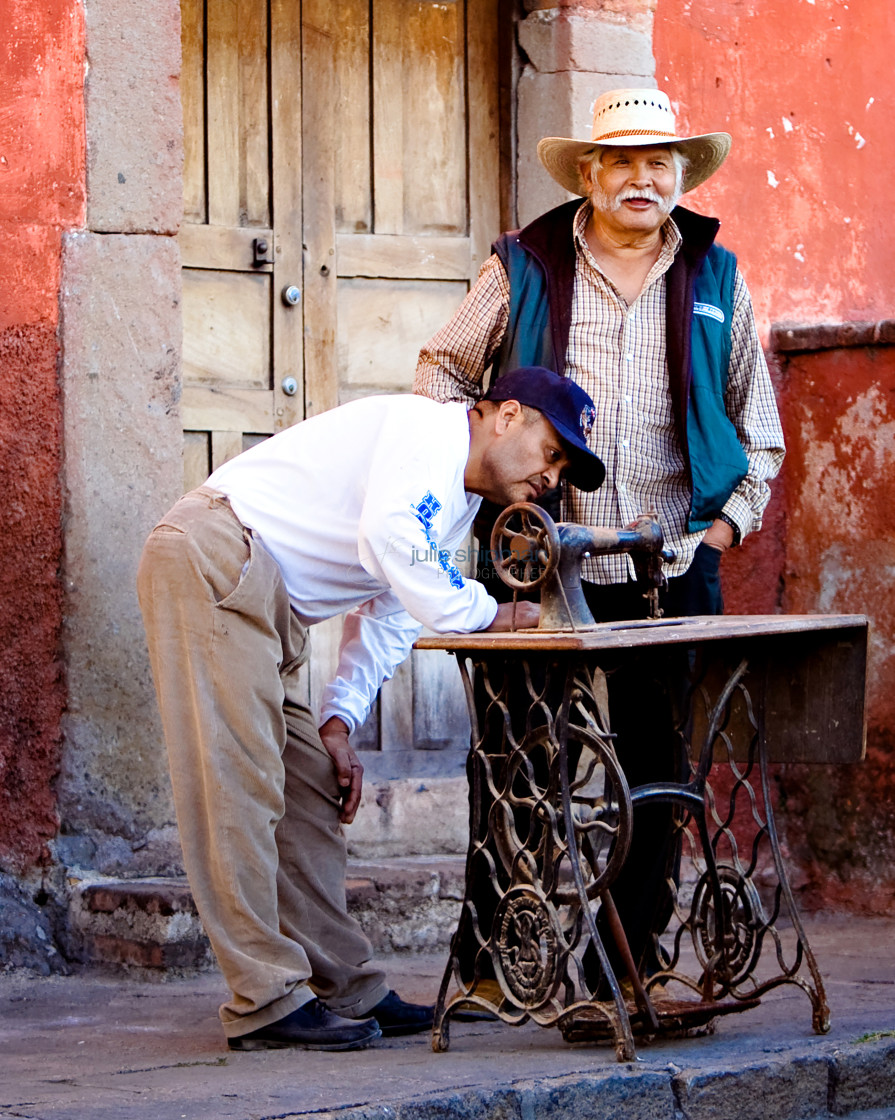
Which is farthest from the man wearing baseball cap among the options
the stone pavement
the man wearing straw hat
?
the man wearing straw hat

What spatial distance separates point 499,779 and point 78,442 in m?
1.90

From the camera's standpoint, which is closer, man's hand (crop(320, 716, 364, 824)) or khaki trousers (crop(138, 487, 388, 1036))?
khaki trousers (crop(138, 487, 388, 1036))

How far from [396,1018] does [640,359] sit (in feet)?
5.65

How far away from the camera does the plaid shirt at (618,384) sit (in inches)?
174

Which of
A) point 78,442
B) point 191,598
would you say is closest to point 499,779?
point 191,598

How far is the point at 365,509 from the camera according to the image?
3.82m

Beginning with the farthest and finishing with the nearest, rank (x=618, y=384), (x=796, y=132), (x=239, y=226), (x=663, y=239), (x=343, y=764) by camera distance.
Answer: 1. (x=796, y=132)
2. (x=239, y=226)
3. (x=663, y=239)
4. (x=618, y=384)
5. (x=343, y=764)

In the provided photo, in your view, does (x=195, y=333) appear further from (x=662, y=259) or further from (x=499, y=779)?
(x=499, y=779)

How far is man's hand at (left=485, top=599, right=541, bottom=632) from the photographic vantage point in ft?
12.7

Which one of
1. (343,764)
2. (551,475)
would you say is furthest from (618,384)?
(343,764)

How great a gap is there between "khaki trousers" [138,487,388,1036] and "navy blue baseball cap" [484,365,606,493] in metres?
0.67

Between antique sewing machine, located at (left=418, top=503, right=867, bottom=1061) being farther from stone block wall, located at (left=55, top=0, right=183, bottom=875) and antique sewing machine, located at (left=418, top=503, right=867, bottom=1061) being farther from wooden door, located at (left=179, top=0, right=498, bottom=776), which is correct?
wooden door, located at (left=179, top=0, right=498, bottom=776)

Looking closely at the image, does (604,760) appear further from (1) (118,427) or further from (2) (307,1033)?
(1) (118,427)

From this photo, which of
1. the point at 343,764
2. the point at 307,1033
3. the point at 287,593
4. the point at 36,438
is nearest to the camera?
the point at 307,1033
